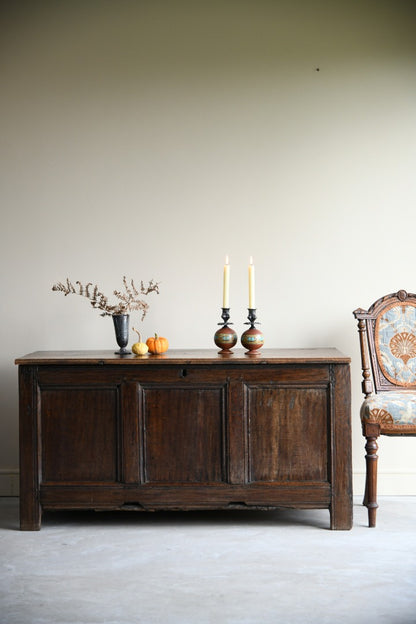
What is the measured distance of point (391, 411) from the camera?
3.22 m

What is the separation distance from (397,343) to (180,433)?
3.95 ft

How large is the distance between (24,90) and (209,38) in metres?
1.06

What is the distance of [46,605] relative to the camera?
2398 mm

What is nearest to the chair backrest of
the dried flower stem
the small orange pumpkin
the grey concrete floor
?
the grey concrete floor

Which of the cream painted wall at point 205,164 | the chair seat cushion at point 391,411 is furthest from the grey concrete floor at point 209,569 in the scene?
the cream painted wall at point 205,164

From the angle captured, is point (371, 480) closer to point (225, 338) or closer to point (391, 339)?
point (391, 339)

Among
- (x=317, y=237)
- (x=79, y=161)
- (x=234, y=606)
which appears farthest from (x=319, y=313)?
(x=234, y=606)

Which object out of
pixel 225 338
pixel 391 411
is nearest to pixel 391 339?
pixel 391 411

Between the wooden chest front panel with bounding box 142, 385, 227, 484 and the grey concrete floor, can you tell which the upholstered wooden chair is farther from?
the wooden chest front panel with bounding box 142, 385, 227, 484

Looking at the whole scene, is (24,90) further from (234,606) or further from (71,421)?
(234,606)

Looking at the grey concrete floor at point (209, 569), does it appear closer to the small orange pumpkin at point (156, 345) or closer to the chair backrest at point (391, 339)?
the chair backrest at point (391, 339)

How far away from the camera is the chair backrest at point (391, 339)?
3.60 meters

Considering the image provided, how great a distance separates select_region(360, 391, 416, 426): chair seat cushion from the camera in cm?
321

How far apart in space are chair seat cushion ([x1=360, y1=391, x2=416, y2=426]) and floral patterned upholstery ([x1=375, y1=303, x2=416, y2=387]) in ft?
0.99
